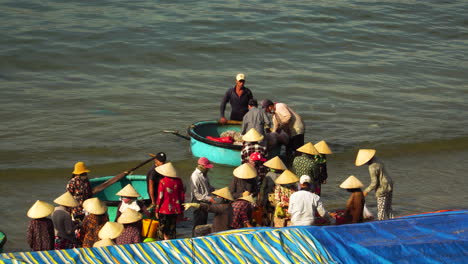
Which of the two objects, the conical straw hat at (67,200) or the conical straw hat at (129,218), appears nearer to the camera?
the conical straw hat at (129,218)

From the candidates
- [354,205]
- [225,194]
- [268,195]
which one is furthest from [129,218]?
[354,205]

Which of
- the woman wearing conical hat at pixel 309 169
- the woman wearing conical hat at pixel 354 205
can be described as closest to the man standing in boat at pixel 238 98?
the woman wearing conical hat at pixel 309 169

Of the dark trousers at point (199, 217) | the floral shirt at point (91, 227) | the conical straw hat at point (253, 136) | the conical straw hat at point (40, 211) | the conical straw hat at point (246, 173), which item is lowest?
the dark trousers at point (199, 217)

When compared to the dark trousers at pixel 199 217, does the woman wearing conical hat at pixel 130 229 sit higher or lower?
higher

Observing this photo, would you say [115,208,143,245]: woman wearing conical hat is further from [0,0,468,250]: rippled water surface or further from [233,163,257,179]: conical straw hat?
[0,0,468,250]: rippled water surface

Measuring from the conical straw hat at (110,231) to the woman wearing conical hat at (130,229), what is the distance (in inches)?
4.6

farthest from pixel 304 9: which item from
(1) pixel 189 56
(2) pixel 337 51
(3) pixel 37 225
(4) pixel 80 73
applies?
(3) pixel 37 225

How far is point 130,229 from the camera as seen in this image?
874 centimetres

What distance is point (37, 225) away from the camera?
875cm

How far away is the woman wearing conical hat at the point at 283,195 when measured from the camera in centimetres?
990

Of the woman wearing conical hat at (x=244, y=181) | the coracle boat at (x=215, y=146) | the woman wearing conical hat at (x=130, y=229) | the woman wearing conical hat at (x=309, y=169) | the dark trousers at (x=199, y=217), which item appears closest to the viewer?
the woman wearing conical hat at (x=130, y=229)

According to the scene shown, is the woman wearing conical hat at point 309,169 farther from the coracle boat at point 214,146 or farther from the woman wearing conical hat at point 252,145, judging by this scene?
the coracle boat at point 214,146

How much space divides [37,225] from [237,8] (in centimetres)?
2582

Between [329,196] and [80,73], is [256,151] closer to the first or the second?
[329,196]
